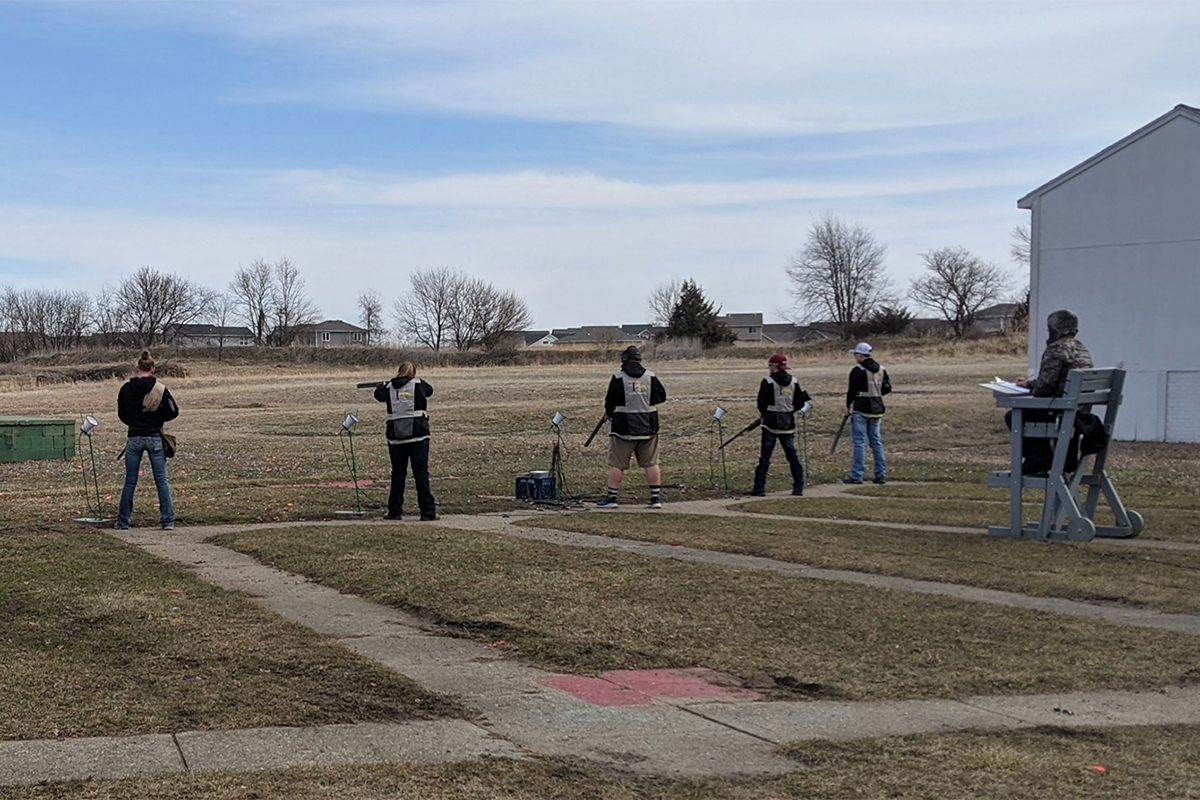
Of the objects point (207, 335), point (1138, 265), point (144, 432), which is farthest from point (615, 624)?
point (207, 335)

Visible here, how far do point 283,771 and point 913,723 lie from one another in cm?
304

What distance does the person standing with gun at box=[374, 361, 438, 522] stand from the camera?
1455 centimetres

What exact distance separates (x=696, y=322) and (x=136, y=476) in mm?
79000

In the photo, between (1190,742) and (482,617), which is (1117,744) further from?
(482,617)

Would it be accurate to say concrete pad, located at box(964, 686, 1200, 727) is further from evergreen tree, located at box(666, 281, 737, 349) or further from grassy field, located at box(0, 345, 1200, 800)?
evergreen tree, located at box(666, 281, 737, 349)

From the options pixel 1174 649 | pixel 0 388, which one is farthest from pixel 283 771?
pixel 0 388

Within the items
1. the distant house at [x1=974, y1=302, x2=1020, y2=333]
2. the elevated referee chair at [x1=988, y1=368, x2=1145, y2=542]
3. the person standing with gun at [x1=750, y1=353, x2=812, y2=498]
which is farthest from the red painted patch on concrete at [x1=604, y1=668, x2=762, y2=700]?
the distant house at [x1=974, y1=302, x2=1020, y2=333]

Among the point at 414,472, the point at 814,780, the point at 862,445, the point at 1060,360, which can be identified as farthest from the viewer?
the point at 862,445

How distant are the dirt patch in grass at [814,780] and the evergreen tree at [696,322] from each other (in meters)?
84.2

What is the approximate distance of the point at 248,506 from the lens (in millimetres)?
15914

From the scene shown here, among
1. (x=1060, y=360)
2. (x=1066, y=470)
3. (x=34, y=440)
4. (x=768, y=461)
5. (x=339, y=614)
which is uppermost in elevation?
(x=1060, y=360)

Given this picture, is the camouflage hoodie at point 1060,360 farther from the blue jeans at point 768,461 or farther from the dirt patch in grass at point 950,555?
the blue jeans at point 768,461

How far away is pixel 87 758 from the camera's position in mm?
5723

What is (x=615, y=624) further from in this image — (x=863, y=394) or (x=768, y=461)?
(x=863, y=394)
